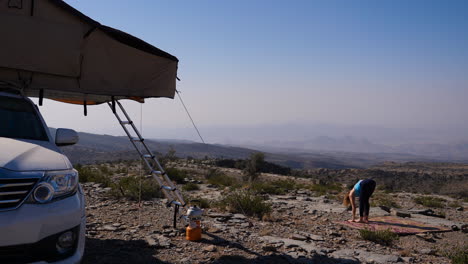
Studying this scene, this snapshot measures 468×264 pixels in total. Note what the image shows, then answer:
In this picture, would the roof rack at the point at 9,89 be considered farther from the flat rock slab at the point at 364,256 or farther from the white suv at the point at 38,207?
the flat rock slab at the point at 364,256

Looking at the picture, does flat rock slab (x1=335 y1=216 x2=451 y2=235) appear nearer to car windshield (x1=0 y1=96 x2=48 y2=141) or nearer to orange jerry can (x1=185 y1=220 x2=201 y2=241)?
orange jerry can (x1=185 y1=220 x2=201 y2=241)

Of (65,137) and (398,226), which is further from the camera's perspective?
(398,226)

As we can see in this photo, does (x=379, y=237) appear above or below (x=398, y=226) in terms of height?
above

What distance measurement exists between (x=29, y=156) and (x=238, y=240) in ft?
13.7

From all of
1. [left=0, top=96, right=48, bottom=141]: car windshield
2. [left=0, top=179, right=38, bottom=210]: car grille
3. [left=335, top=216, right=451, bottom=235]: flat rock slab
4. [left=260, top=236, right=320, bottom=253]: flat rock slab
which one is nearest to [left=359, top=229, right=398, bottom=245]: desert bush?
[left=335, top=216, right=451, bottom=235]: flat rock slab

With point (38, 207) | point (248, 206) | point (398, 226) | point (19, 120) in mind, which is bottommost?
point (398, 226)

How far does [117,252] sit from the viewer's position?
561 centimetres

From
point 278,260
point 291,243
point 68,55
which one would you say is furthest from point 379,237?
point 68,55

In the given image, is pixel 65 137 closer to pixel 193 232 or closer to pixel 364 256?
pixel 193 232

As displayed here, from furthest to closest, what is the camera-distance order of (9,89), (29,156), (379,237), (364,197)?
(364,197)
(379,237)
(9,89)
(29,156)

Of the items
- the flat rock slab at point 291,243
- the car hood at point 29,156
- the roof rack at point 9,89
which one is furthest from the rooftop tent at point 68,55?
the flat rock slab at point 291,243

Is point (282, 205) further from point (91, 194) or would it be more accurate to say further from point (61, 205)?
point (61, 205)

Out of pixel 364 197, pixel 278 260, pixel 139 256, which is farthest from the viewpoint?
pixel 364 197

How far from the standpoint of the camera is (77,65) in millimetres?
5566
